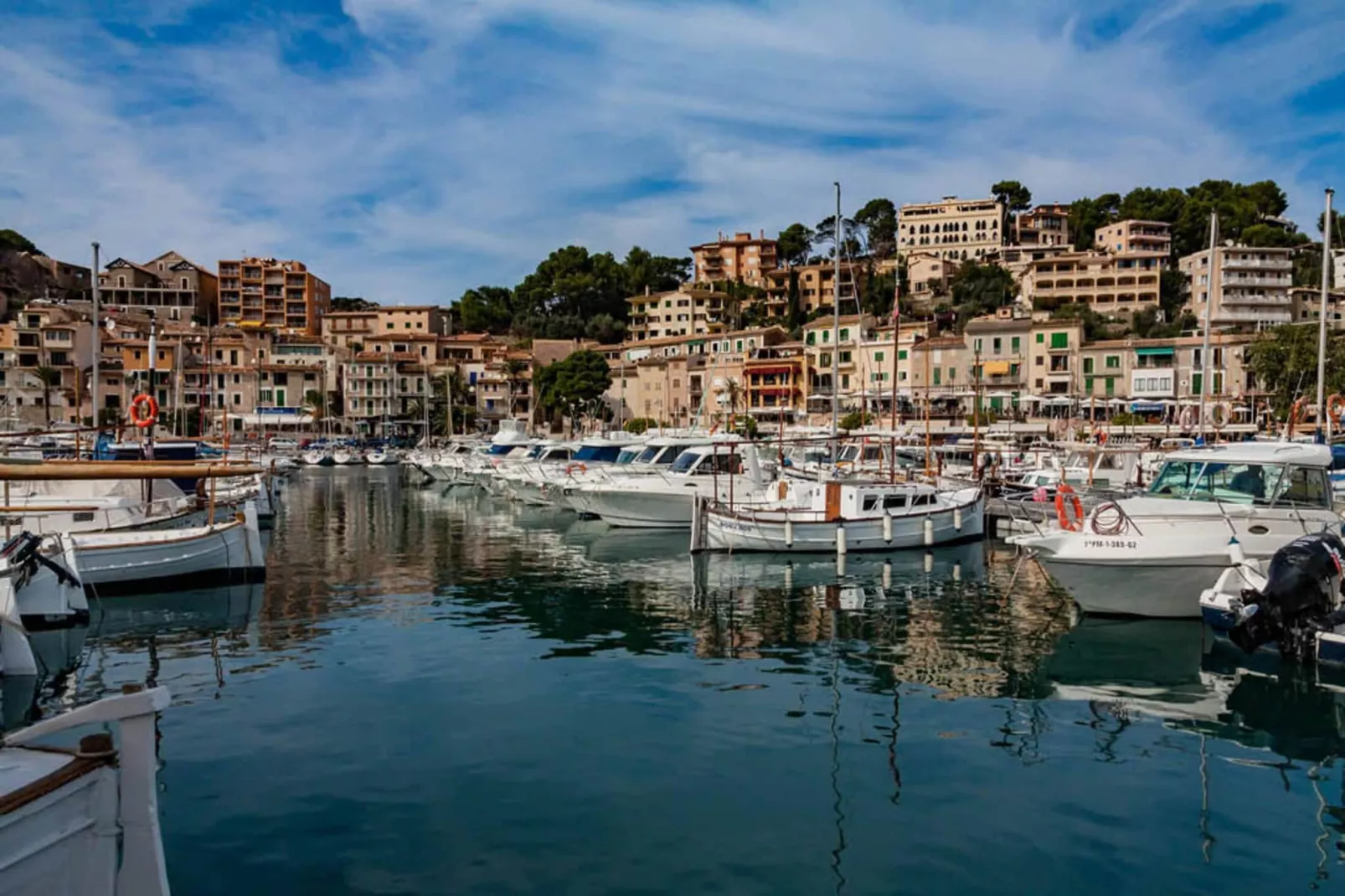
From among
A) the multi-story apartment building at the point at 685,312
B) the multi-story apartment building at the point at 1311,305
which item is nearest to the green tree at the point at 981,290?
the multi-story apartment building at the point at 685,312

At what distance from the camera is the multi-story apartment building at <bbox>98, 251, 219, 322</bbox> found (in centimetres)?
12756

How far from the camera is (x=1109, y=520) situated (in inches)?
750

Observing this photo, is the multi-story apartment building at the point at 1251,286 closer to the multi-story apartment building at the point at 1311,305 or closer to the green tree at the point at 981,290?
the multi-story apartment building at the point at 1311,305

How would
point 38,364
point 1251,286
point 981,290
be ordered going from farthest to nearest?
point 981,290 < point 1251,286 < point 38,364

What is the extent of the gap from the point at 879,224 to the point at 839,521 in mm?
134344

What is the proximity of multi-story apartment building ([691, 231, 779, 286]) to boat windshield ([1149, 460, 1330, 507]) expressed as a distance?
387 ft

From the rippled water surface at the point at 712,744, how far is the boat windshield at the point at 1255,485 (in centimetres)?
274

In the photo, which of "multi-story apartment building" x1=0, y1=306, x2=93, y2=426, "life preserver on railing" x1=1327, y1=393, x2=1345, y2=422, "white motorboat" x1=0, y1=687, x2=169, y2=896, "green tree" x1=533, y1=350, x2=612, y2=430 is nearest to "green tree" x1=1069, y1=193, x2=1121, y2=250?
"green tree" x1=533, y1=350, x2=612, y2=430

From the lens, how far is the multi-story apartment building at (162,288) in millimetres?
127562

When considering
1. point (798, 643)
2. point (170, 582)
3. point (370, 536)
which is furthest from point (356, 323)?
point (798, 643)

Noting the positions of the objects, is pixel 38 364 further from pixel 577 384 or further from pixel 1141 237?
pixel 1141 237

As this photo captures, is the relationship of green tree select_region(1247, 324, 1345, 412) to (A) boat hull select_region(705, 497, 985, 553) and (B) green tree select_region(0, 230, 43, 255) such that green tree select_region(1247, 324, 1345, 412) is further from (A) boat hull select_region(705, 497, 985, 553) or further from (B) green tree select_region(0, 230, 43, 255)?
(B) green tree select_region(0, 230, 43, 255)

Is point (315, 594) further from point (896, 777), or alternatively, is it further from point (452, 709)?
point (896, 777)

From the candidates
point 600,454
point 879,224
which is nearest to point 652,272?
point 879,224
